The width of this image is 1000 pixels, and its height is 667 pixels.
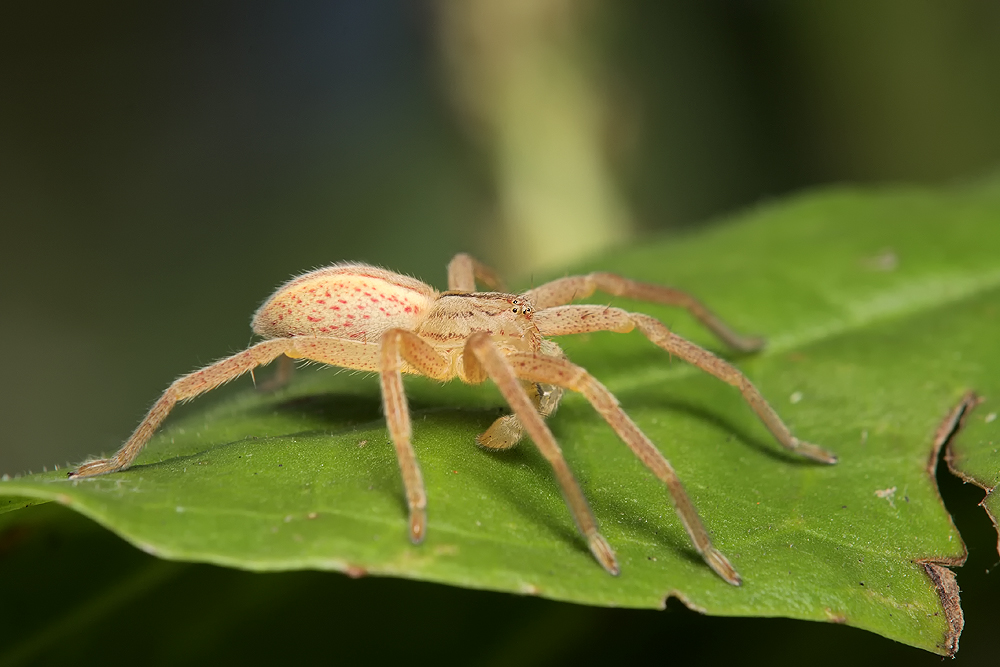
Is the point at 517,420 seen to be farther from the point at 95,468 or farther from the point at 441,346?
the point at 95,468

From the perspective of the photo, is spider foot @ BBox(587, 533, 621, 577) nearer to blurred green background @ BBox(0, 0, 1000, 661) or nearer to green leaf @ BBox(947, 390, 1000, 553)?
green leaf @ BBox(947, 390, 1000, 553)

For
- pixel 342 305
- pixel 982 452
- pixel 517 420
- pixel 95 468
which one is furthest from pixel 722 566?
pixel 95 468

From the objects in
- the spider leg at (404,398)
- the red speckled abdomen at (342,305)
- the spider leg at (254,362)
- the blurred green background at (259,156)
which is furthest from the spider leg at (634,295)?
the blurred green background at (259,156)

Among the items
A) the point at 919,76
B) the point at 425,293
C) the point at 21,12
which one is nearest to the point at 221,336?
the point at 21,12

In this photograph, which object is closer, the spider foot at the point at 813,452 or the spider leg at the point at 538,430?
the spider leg at the point at 538,430

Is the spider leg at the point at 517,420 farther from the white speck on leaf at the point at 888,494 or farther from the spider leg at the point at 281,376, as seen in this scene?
the spider leg at the point at 281,376

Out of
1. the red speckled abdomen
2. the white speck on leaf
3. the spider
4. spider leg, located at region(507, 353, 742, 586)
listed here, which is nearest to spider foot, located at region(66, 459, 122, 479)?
the spider
